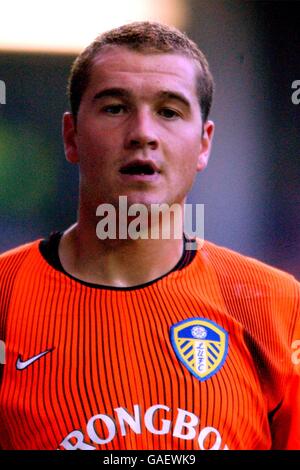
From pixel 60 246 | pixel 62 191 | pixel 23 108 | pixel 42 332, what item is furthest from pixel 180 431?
pixel 23 108

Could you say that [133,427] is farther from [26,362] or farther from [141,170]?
[141,170]

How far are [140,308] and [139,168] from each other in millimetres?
321

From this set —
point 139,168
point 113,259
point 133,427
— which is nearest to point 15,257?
point 113,259

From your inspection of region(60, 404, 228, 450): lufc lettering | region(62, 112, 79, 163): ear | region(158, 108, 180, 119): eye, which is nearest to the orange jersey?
region(60, 404, 228, 450): lufc lettering

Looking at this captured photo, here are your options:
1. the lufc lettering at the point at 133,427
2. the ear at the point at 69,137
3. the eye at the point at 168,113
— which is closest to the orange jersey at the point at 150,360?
the lufc lettering at the point at 133,427

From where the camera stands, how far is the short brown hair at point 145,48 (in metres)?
1.39

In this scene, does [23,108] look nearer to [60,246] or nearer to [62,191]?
[62,191]

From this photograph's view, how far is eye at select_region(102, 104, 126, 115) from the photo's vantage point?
138 centimetres

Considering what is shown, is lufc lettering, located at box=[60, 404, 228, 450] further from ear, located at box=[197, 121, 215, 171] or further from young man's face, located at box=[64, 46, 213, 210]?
ear, located at box=[197, 121, 215, 171]

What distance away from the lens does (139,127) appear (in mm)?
1346

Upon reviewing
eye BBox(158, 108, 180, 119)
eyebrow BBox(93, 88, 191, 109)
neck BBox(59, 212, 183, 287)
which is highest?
Answer: eyebrow BBox(93, 88, 191, 109)

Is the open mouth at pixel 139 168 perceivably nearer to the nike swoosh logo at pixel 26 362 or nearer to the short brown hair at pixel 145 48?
the short brown hair at pixel 145 48
